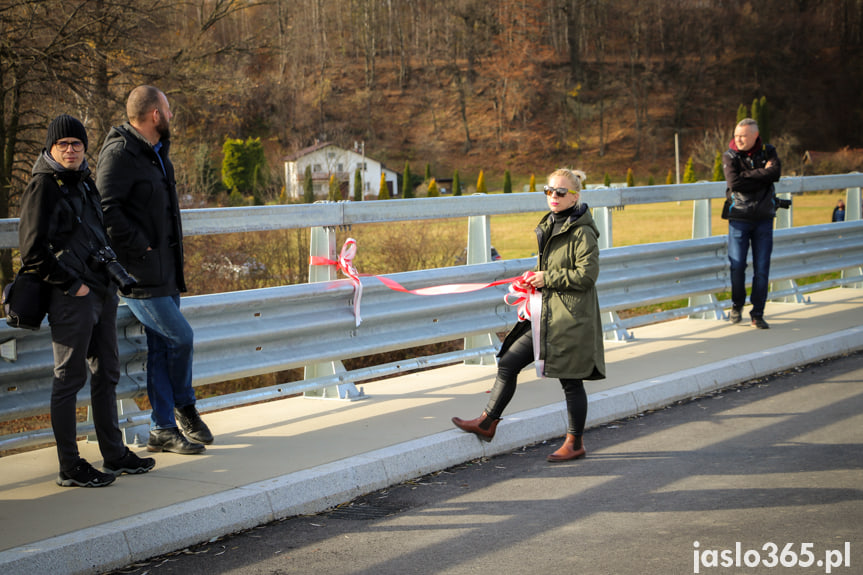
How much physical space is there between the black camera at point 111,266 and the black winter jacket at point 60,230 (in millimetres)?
14

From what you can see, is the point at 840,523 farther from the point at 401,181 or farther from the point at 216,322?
the point at 401,181

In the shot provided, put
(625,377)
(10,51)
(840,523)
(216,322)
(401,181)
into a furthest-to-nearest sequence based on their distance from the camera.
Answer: (401,181) < (10,51) < (625,377) < (216,322) < (840,523)

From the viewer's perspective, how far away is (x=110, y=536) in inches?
162

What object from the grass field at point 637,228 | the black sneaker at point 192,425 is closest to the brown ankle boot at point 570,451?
the black sneaker at point 192,425

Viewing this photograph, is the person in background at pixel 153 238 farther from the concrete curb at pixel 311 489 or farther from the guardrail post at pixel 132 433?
the concrete curb at pixel 311 489

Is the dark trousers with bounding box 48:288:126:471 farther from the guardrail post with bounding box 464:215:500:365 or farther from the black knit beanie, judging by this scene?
the guardrail post with bounding box 464:215:500:365

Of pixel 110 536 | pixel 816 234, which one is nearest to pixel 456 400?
pixel 110 536

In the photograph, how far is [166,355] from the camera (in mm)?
5500

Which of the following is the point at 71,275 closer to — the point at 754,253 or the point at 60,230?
the point at 60,230

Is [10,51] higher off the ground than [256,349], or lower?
higher

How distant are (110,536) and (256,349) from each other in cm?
213

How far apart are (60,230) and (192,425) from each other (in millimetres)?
1494

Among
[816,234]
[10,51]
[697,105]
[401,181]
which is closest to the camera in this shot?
[816,234]

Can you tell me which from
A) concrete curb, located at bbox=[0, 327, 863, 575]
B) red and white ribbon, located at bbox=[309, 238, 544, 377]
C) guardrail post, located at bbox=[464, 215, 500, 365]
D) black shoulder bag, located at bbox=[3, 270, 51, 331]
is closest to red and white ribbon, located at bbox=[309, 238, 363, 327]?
red and white ribbon, located at bbox=[309, 238, 544, 377]
